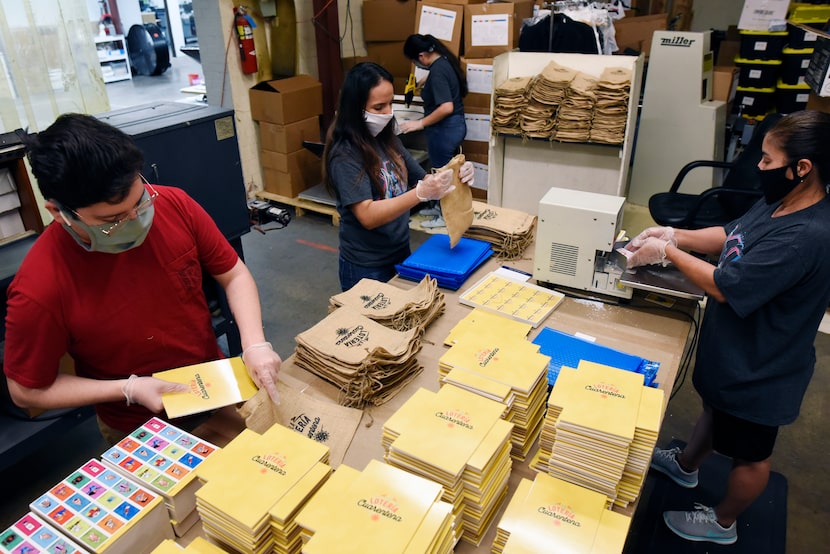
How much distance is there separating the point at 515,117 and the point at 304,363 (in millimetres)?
2713

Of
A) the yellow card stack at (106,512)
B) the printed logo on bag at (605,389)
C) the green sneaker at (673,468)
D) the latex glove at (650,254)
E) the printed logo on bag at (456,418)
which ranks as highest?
the latex glove at (650,254)

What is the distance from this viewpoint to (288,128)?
15.9ft

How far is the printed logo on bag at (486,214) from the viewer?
8.36 feet

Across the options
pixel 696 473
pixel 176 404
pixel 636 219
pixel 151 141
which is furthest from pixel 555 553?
pixel 636 219

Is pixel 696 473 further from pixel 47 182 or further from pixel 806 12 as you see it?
pixel 806 12

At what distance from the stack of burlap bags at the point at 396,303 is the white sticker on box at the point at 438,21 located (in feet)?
11.2

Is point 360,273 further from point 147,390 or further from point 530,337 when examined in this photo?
point 147,390

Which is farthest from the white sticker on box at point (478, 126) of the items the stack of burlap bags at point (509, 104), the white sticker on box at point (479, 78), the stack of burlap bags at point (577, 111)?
the stack of burlap bags at point (577, 111)

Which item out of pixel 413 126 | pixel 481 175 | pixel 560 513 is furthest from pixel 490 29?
pixel 560 513

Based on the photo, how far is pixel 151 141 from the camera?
2564mm

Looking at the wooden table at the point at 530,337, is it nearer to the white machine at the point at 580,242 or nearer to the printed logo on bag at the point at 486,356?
the white machine at the point at 580,242

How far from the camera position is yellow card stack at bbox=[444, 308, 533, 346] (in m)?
1.72

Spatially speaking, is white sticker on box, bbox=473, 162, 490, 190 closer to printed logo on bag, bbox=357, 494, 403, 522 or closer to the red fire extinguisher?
→ the red fire extinguisher

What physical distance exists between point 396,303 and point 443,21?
3622mm
